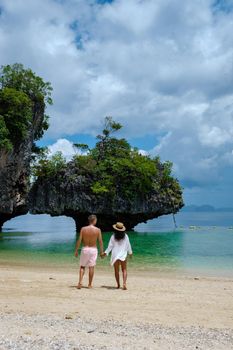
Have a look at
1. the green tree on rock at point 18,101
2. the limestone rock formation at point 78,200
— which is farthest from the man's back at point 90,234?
the limestone rock formation at point 78,200

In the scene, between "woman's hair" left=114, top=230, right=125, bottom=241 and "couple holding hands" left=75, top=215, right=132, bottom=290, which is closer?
"couple holding hands" left=75, top=215, right=132, bottom=290

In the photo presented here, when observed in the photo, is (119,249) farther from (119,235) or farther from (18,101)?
(18,101)

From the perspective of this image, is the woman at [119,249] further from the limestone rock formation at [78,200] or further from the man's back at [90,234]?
the limestone rock formation at [78,200]

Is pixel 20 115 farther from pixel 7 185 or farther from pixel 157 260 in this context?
pixel 157 260

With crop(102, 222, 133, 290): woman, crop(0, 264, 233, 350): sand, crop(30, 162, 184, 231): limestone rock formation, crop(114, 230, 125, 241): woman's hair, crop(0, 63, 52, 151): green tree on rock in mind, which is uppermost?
crop(0, 63, 52, 151): green tree on rock

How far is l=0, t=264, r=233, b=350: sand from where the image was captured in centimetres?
579

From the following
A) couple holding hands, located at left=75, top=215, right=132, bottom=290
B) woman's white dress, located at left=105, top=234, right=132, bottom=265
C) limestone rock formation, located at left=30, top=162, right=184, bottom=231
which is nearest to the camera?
couple holding hands, located at left=75, top=215, right=132, bottom=290

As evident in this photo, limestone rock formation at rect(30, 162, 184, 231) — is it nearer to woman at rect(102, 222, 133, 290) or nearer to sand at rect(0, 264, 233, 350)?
sand at rect(0, 264, 233, 350)

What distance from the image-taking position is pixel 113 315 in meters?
7.79

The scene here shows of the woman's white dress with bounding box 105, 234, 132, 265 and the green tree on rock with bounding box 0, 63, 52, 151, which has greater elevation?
the green tree on rock with bounding box 0, 63, 52, 151

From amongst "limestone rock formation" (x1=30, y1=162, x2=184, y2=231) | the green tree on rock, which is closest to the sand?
the green tree on rock

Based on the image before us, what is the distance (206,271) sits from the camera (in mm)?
17281

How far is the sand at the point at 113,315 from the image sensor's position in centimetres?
579

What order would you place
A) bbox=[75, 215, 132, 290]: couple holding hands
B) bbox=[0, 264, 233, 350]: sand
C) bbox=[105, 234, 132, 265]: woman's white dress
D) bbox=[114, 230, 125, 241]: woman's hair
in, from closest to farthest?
bbox=[0, 264, 233, 350]: sand
bbox=[75, 215, 132, 290]: couple holding hands
bbox=[105, 234, 132, 265]: woman's white dress
bbox=[114, 230, 125, 241]: woman's hair
